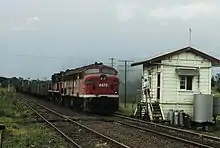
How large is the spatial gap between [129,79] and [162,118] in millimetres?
18579

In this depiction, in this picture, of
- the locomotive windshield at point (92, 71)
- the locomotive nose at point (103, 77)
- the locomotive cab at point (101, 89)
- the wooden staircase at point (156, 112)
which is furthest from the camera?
the locomotive windshield at point (92, 71)

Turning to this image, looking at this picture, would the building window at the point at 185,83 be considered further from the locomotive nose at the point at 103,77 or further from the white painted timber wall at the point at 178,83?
the locomotive nose at the point at 103,77

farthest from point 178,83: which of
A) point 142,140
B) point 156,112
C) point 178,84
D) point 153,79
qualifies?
point 142,140

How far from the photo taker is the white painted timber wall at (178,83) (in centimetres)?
2397

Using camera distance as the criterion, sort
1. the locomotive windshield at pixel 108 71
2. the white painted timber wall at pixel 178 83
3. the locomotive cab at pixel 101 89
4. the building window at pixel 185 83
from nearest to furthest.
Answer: the white painted timber wall at pixel 178 83 → the building window at pixel 185 83 → the locomotive cab at pixel 101 89 → the locomotive windshield at pixel 108 71

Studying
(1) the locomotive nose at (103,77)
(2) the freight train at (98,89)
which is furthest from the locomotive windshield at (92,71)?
(1) the locomotive nose at (103,77)

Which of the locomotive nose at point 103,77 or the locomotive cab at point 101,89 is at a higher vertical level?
the locomotive nose at point 103,77

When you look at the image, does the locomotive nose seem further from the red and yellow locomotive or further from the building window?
the building window

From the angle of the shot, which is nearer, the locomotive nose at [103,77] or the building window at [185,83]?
the building window at [185,83]

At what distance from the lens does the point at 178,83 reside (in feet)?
79.3

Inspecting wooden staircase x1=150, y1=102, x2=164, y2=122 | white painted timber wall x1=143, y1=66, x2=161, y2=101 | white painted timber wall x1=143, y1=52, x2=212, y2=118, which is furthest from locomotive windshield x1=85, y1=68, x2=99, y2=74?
wooden staircase x1=150, y1=102, x2=164, y2=122

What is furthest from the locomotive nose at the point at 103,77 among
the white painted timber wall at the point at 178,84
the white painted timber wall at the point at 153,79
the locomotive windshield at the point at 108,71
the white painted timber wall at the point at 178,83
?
the white painted timber wall at the point at 178,84

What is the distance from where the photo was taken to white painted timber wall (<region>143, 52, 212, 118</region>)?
23969 mm

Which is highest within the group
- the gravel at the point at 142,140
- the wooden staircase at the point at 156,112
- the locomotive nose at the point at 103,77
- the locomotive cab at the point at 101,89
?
the locomotive nose at the point at 103,77
